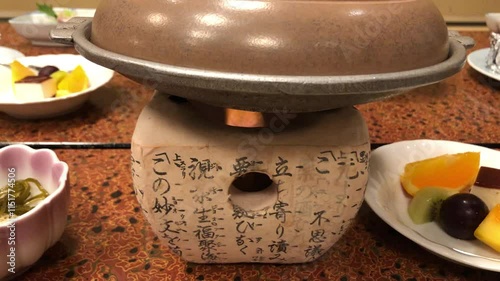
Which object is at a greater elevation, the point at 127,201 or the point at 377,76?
the point at 377,76

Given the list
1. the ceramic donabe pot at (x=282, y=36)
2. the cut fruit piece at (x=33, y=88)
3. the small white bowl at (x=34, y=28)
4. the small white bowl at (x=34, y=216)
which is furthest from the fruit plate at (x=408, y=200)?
the small white bowl at (x=34, y=28)

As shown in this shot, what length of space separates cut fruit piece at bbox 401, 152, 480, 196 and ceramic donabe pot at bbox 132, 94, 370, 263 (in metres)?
0.21

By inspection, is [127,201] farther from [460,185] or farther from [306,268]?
[460,185]

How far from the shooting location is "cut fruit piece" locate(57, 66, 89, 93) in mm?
1141

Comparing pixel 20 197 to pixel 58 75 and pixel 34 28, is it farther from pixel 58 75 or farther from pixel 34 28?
pixel 34 28

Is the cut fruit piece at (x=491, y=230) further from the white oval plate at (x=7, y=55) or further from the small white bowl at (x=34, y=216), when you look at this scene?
the white oval plate at (x=7, y=55)

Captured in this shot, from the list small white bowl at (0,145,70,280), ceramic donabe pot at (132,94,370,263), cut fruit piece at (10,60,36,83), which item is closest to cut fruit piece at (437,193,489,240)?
ceramic donabe pot at (132,94,370,263)

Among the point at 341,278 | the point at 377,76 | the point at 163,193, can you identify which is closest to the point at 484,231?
the point at 341,278

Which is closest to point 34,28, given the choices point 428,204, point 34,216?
point 34,216

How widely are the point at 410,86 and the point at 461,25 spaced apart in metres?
2.09

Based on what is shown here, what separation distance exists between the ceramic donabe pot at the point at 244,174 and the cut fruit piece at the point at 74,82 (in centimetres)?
62

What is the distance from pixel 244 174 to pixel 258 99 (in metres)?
0.15

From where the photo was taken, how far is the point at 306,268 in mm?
675

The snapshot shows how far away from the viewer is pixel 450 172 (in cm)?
74
